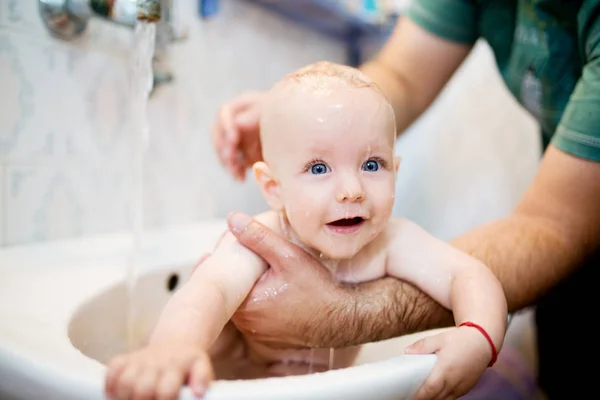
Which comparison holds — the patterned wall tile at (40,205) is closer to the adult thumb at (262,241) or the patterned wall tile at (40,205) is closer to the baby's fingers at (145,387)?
the adult thumb at (262,241)

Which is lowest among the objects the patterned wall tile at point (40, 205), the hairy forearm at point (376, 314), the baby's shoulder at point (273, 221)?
the patterned wall tile at point (40, 205)

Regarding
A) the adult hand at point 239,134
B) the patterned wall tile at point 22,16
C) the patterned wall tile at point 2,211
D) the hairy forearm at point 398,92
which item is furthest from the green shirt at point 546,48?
the patterned wall tile at point 2,211

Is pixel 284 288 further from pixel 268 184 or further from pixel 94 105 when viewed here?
pixel 94 105

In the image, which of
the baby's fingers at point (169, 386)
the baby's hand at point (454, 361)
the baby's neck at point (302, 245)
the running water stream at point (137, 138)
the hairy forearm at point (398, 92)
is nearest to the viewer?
the baby's fingers at point (169, 386)

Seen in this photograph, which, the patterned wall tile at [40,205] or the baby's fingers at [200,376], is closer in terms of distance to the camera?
the baby's fingers at [200,376]

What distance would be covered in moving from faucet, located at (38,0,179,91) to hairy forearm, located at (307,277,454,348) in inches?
21.1

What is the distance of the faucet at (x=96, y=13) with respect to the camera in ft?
2.58

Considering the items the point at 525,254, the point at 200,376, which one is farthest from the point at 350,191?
the point at 525,254

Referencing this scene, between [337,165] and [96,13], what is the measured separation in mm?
602

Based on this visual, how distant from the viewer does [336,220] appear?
60 centimetres

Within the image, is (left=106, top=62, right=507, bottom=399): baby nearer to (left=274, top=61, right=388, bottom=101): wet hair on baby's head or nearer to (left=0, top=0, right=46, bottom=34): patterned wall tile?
(left=274, top=61, right=388, bottom=101): wet hair on baby's head

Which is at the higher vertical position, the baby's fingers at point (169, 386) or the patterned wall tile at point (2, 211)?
the baby's fingers at point (169, 386)

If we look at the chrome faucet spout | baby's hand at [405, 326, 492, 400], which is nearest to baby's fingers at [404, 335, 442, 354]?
baby's hand at [405, 326, 492, 400]

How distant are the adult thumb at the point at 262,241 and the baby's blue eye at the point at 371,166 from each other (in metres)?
0.15
